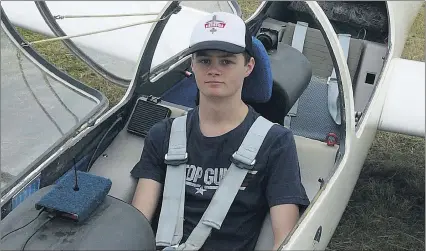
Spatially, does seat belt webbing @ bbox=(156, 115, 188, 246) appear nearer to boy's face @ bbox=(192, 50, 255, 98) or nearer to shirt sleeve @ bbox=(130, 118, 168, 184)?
shirt sleeve @ bbox=(130, 118, 168, 184)

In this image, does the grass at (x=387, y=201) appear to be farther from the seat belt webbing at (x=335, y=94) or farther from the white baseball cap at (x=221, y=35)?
the white baseball cap at (x=221, y=35)

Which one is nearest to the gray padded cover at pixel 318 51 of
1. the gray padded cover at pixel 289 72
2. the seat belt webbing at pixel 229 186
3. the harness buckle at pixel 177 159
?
the gray padded cover at pixel 289 72

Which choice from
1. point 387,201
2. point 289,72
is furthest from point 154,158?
point 387,201

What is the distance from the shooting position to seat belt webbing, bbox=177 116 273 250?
272 centimetres

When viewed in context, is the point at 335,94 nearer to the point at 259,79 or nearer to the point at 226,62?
the point at 259,79

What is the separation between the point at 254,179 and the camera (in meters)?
2.83

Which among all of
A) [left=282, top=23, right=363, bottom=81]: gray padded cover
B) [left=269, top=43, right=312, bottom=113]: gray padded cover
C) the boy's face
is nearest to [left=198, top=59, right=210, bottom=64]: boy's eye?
the boy's face

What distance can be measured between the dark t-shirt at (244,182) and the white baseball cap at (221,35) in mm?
362

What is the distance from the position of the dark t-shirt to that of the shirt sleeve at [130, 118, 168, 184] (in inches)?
5.6

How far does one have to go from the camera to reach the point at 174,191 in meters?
2.88

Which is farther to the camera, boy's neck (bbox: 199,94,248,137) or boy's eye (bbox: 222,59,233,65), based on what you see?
boy's neck (bbox: 199,94,248,137)

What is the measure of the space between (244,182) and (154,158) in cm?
46

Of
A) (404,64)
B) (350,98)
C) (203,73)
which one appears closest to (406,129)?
(404,64)

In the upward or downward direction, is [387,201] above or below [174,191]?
below
